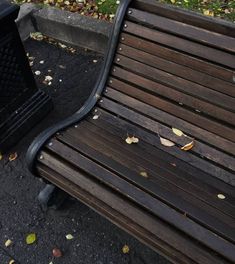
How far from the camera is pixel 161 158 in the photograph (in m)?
2.46

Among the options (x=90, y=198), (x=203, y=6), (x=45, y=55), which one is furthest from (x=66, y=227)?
(x=203, y=6)

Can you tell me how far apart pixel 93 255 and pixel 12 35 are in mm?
1783

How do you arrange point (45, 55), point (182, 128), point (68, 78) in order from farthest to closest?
point (45, 55) < point (68, 78) < point (182, 128)

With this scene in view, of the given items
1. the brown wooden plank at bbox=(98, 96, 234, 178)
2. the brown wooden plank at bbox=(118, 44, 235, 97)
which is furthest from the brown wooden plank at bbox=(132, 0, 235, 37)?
the brown wooden plank at bbox=(98, 96, 234, 178)

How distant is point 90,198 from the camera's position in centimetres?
227

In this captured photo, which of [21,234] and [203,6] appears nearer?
[21,234]

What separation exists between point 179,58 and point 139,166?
2.45 feet

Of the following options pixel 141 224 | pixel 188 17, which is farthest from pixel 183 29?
pixel 141 224

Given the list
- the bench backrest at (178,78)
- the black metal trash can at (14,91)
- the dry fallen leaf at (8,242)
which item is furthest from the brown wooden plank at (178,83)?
the dry fallen leaf at (8,242)

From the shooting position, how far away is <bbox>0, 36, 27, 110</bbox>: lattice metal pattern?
3087 mm

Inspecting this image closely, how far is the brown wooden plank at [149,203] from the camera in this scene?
1925 millimetres

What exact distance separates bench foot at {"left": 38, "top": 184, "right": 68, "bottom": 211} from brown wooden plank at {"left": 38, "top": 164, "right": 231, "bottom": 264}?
0.47 metres

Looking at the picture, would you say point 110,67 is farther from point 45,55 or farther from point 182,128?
point 45,55

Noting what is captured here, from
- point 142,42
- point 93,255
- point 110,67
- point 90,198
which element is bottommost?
point 93,255
